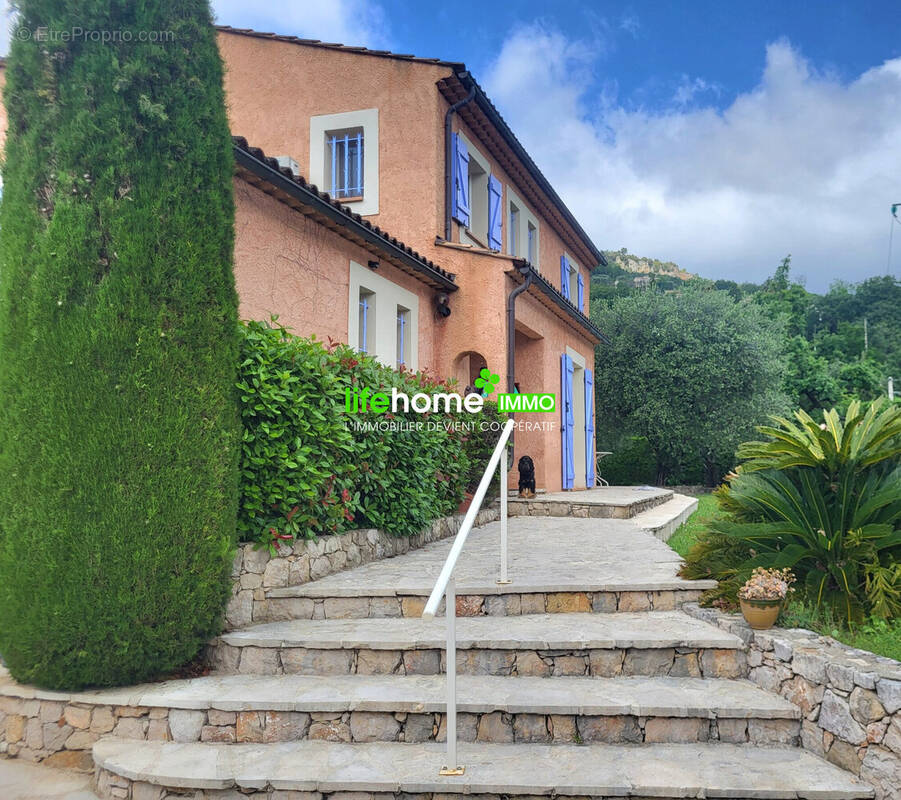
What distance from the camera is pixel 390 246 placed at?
8.84m

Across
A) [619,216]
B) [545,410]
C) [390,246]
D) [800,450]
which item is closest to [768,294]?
[545,410]

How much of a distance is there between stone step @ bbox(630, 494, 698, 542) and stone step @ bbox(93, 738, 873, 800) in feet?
16.0

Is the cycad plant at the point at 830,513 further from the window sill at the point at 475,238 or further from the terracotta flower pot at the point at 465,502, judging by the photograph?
the window sill at the point at 475,238

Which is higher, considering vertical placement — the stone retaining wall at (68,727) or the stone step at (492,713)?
the stone step at (492,713)

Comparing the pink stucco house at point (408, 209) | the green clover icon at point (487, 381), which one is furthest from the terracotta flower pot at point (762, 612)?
the green clover icon at point (487, 381)

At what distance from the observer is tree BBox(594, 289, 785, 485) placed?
21.1m

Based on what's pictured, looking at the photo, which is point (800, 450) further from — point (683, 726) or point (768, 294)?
point (768, 294)

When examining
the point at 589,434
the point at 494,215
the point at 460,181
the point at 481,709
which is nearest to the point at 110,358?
the point at 481,709

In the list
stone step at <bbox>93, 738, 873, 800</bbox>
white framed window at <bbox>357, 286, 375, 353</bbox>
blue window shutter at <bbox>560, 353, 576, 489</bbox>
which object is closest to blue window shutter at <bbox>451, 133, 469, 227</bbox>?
white framed window at <bbox>357, 286, 375, 353</bbox>

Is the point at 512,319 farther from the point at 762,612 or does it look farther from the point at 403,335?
the point at 762,612

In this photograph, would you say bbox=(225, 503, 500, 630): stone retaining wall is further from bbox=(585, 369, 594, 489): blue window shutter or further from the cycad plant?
bbox=(585, 369, 594, 489): blue window shutter

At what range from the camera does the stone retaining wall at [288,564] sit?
4680mm

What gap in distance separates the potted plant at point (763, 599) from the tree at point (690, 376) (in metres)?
17.8

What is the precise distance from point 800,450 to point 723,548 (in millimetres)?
934
